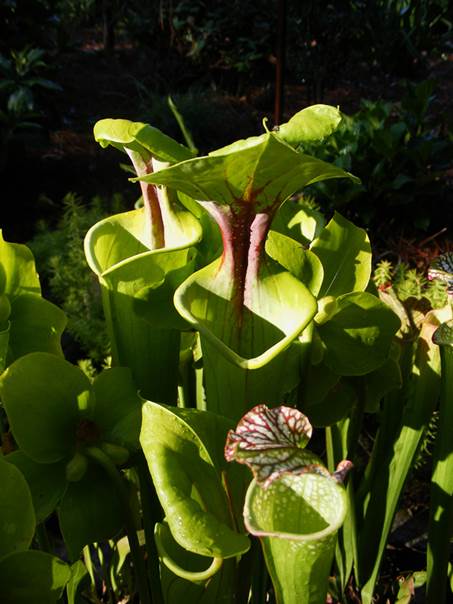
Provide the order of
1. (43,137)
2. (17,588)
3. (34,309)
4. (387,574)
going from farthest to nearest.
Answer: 1. (43,137)
2. (387,574)
3. (34,309)
4. (17,588)

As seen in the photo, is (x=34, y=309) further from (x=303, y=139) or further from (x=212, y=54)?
(x=212, y=54)

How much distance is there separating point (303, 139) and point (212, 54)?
515 centimetres

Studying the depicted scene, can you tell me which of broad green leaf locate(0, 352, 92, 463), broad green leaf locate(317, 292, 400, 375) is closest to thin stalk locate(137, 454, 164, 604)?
broad green leaf locate(0, 352, 92, 463)

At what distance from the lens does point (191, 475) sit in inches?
19.1

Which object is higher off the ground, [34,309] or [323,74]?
[34,309]

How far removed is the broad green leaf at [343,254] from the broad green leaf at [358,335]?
0.13 ft

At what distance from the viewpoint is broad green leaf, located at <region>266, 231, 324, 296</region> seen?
1.87ft

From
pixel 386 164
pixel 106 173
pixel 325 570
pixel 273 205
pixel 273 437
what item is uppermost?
pixel 273 205

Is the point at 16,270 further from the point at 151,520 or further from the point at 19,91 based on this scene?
the point at 19,91

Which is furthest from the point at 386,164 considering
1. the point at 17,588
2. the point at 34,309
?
the point at 17,588

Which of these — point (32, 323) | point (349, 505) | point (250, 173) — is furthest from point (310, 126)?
point (349, 505)

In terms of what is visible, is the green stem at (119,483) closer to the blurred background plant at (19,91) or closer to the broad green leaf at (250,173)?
the broad green leaf at (250,173)

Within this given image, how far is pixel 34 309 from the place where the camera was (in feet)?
1.89

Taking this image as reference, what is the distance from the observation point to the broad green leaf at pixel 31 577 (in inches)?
16.6
